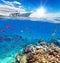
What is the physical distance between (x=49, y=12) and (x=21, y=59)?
5.81 ft

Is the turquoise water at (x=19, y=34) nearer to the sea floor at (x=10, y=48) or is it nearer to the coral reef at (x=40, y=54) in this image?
the sea floor at (x=10, y=48)

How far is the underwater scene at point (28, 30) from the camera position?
5.58 m

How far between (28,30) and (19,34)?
1.03 ft

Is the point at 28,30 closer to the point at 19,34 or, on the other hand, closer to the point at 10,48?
the point at 19,34

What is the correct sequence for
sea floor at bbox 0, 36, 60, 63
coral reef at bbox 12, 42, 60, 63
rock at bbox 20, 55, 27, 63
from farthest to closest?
sea floor at bbox 0, 36, 60, 63
rock at bbox 20, 55, 27, 63
coral reef at bbox 12, 42, 60, 63

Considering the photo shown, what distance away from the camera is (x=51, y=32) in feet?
19.4

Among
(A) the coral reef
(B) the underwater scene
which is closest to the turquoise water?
(B) the underwater scene

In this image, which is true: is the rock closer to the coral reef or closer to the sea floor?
the coral reef

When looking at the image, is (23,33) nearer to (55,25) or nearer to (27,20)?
(27,20)

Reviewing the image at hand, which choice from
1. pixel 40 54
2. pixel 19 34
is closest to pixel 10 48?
pixel 19 34

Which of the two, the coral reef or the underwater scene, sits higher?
the underwater scene

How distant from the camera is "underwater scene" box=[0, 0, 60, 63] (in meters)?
5.58

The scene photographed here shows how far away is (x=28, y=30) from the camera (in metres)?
5.77

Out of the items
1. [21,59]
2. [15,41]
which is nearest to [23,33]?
[15,41]
